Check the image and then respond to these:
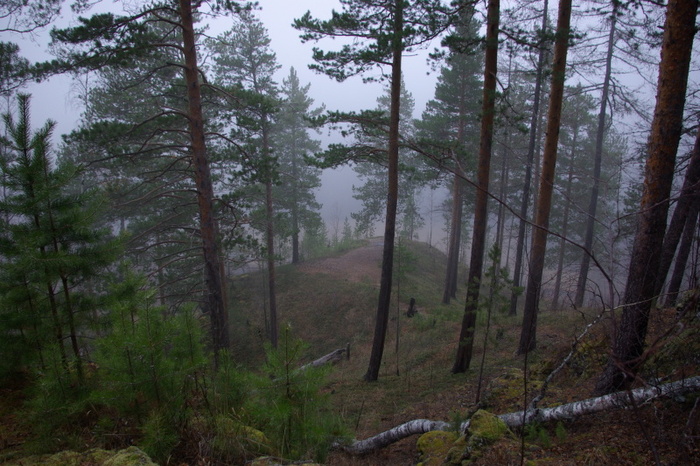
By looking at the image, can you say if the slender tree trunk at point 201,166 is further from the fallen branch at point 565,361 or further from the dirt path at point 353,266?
the dirt path at point 353,266

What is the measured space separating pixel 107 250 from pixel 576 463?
17.9ft

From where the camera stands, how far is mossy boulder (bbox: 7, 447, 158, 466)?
2812 millimetres

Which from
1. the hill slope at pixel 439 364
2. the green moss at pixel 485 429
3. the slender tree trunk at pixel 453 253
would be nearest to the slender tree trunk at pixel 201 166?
the hill slope at pixel 439 364

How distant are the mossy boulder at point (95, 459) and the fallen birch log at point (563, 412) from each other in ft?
9.05

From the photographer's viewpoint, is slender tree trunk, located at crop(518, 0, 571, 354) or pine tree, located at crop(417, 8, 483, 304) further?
pine tree, located at crop(417, 8, 483, 304)

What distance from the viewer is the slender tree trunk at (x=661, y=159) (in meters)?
4.02

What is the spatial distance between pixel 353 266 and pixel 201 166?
21.4 meters

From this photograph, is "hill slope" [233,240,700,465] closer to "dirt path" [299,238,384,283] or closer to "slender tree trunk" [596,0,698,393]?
"dirt path" [299,238,384,283]

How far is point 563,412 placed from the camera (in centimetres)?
410

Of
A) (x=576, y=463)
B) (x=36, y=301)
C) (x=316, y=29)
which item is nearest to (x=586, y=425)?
(x=576, y=463)

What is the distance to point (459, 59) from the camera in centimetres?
1861

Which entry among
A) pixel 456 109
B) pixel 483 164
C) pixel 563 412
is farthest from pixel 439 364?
pixel 456 109

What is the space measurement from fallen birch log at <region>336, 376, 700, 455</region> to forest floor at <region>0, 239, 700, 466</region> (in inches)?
4.4

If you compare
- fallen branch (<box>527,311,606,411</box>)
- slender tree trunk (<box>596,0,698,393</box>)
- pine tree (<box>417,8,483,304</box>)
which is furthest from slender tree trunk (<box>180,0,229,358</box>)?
pine tree (<box>417,8,483,304</box>)
